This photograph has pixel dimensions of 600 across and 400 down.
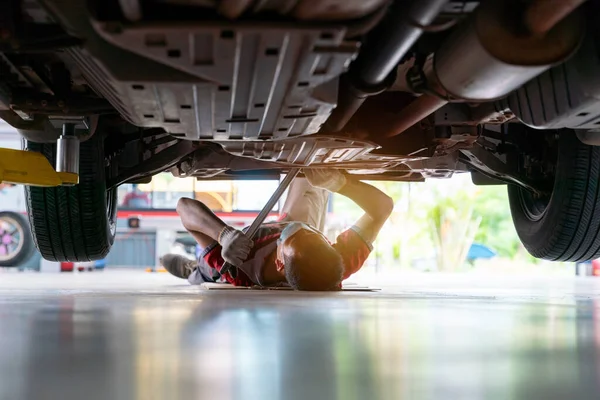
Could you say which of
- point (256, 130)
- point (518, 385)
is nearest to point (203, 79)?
point (256, 130)

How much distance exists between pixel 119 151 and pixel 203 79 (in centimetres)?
140

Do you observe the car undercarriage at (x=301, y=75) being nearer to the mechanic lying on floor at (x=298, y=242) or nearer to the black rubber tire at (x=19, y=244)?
the mechanic lying on floor at (x=298, y=242)

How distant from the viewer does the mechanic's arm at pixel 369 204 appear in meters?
2.68

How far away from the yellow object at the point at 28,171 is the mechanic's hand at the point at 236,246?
86cm

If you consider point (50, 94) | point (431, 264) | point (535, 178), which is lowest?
point (431, 264)

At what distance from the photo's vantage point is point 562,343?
0.84m

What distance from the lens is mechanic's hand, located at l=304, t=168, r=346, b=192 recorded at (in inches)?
94.9

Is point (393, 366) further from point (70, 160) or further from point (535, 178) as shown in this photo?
point (535, 178)

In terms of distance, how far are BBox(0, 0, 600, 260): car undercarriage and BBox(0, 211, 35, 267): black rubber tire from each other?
12.3 ft

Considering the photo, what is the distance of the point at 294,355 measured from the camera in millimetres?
708

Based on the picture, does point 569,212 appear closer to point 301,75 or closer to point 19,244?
point 301,75

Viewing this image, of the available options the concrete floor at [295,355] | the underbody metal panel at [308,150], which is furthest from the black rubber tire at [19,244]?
the concrete floor at [295,355]

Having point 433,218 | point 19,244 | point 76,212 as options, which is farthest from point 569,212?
point 433,218

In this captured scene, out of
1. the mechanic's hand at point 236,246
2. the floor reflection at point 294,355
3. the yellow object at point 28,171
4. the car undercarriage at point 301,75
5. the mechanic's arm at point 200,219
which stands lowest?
the floor reflection at point 294,355
